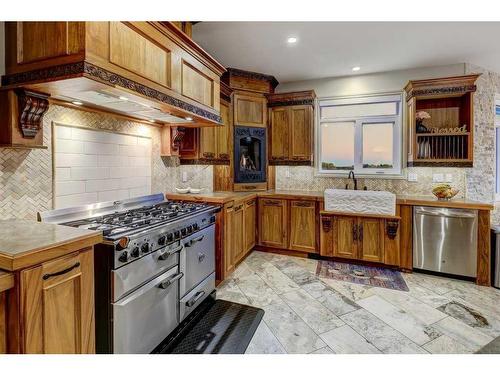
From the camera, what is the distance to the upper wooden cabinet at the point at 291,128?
4070 mm

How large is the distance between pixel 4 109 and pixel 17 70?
9.6 inches

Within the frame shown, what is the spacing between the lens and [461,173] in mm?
3600

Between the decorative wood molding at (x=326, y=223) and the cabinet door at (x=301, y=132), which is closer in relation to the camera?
the decorative wood molding at (x=326, y=223)

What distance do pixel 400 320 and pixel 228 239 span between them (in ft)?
5.89

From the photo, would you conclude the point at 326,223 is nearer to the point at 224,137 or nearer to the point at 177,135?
the point at 224,137

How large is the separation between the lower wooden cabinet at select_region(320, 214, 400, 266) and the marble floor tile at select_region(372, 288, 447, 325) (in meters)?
0.66

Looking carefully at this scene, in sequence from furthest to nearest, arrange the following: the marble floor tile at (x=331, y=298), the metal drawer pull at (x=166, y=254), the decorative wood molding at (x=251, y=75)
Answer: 1. the decorative wood molding at (x=251, y=75)
2. the marble floor tile at (x=331, y=298)
3. the metal drawer pull at (x=166, y=254)

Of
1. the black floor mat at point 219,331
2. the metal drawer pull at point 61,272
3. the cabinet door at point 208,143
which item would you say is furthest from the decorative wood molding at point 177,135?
the metal drawer pull at point 61,272

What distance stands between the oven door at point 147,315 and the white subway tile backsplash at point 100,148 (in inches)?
46.9

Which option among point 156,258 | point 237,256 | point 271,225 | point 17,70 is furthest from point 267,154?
point 17,70

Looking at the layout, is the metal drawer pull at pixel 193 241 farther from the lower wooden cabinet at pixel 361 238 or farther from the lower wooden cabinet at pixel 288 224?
the lower wooden cabinet at pixel 361 238

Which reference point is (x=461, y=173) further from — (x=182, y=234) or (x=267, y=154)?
(x=182, y=234)

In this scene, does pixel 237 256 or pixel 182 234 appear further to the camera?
pixel 237 256

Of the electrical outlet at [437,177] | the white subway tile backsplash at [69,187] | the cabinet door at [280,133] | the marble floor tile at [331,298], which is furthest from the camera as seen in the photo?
the cabinet door at [280,133]
